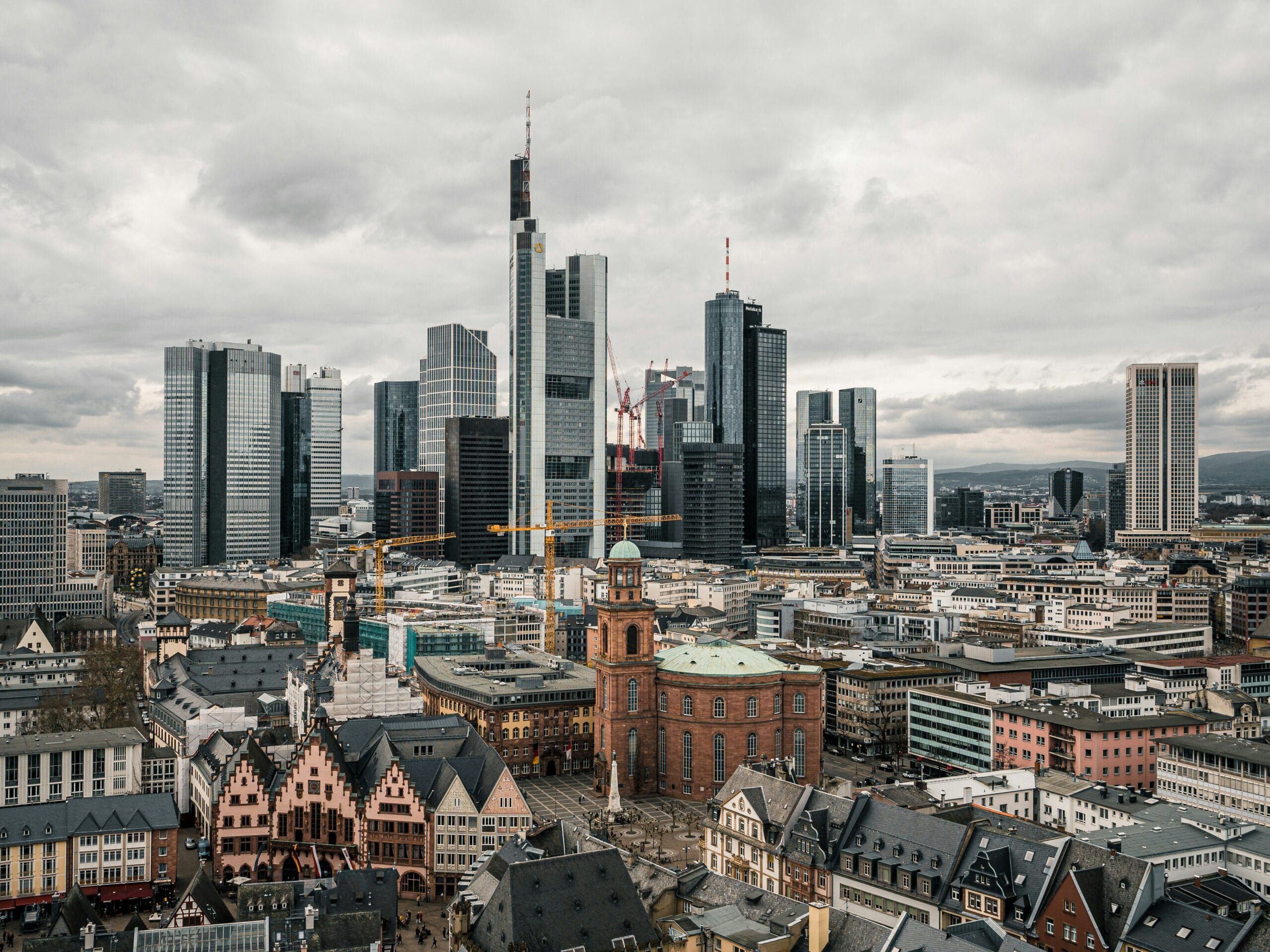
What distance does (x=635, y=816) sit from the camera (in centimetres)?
12375

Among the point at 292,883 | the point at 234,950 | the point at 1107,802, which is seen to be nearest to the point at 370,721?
the point at 292,883

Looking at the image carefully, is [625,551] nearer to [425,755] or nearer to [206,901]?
[425,755]

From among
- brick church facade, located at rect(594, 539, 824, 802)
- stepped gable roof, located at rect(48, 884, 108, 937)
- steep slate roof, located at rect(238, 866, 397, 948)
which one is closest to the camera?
steep slate roof, located at rect(238, 866, 397, 948)

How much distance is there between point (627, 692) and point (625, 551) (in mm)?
16230

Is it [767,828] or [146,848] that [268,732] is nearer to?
[146,848]

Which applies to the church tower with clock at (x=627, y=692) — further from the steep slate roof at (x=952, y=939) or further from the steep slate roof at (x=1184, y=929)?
the steep slate roof at (x=1184, y=929)

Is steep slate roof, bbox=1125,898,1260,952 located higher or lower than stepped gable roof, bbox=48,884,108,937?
higher

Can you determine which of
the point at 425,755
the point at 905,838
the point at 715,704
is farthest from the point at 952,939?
the point at 715,704

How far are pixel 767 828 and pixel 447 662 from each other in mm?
91488

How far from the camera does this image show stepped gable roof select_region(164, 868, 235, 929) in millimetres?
77750

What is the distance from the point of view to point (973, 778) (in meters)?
107

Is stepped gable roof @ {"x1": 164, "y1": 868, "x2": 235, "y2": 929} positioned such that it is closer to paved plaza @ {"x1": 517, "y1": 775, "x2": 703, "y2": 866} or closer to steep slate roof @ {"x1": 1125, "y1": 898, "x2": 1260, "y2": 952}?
paved plaza @ {"x1": 517, "y1": 775, "x2": 703, "y2": 866}

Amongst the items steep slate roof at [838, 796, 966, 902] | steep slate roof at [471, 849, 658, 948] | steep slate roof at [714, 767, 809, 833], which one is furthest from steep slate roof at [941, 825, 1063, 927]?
steep slate roof at [471, 849, 658, 948]

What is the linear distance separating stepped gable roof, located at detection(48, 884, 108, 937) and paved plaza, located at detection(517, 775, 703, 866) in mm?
36355
